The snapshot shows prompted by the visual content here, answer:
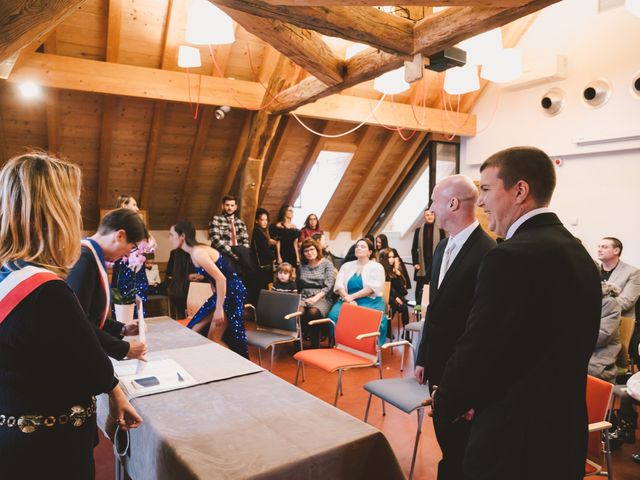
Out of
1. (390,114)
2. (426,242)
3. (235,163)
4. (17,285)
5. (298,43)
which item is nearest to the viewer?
(17,285)

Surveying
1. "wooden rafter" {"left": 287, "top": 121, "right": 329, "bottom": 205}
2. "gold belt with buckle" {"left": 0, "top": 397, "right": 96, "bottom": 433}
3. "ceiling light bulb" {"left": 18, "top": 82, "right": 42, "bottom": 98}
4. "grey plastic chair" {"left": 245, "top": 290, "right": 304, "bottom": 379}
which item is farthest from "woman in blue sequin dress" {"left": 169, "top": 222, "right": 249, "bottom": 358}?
"wooden rafter" {"left": 287, "top": 121, "right": 329, "bottom": 205}

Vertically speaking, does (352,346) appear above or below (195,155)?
below

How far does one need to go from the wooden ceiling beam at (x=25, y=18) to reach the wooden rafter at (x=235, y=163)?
418 centimetres

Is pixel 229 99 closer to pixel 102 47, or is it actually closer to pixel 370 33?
pixel 102 47

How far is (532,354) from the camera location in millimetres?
1309

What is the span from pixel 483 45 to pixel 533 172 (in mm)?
3332

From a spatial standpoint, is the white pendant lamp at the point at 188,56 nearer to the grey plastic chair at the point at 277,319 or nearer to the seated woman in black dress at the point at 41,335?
the grey plastic chair at the point at 277,319

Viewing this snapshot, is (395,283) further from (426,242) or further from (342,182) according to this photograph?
(342,182)

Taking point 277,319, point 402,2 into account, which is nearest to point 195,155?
point 277,319

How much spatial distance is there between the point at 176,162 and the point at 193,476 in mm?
6064

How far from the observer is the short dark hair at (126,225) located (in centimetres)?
216

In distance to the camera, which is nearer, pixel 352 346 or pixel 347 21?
pixel 347 21

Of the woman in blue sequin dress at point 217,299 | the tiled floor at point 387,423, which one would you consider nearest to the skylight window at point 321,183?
the tiled floor at point 387,423

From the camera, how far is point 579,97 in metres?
6.66
